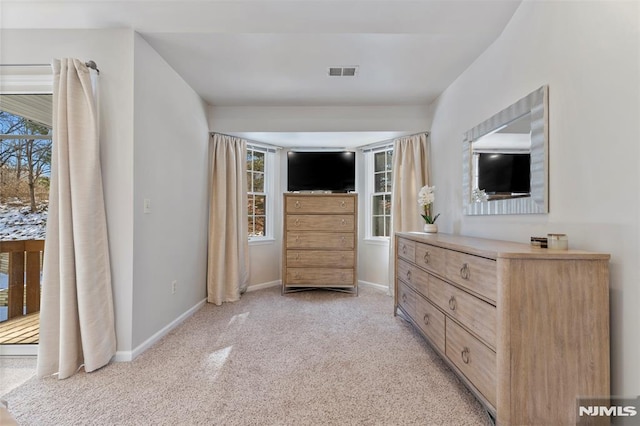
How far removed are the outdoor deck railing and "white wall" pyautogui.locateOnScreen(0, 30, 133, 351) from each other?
0.92 metres

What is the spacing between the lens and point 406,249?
270cm

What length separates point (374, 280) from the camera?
4.33m

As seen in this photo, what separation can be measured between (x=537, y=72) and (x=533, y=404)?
6.06 feet

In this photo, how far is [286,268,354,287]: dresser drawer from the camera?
3951 millimetres

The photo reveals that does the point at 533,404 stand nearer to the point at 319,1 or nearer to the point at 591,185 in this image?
the point at 591,185

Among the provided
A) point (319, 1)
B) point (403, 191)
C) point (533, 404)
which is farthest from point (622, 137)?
point (403, 191)

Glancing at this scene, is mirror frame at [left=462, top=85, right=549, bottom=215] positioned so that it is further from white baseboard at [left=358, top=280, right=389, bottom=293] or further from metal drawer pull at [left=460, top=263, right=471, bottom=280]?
white baseboard at [left=358, top=280, right=389, bottom=293]

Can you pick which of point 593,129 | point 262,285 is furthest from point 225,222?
point 593,129

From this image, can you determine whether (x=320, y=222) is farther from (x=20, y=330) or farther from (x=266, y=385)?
(x=20, y=330)

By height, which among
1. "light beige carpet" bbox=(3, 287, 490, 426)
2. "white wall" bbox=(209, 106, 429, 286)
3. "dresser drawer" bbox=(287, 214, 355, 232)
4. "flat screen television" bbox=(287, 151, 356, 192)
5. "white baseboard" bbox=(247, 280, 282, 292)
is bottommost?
"light beige carpet" bbox=(3, 287, 490, 426)

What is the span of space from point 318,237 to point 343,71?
207 cm

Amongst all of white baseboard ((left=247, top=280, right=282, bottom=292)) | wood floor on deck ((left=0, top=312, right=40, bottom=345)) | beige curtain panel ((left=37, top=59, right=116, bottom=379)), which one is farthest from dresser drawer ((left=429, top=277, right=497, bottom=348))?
wood floor on deck ((left=0, top=312, right=40, bottom=345))

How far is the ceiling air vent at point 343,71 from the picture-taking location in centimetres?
276

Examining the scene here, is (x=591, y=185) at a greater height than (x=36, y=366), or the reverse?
(x=591, y=185)
